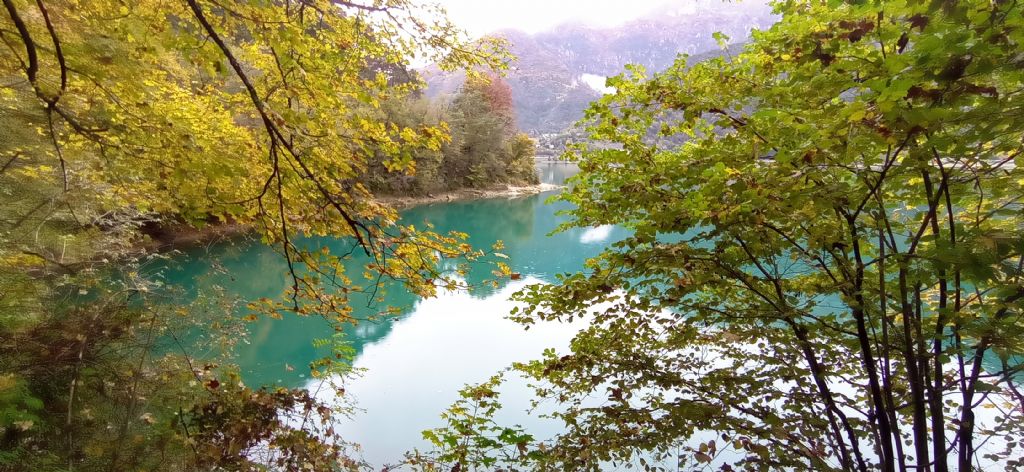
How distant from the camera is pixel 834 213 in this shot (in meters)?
2.52

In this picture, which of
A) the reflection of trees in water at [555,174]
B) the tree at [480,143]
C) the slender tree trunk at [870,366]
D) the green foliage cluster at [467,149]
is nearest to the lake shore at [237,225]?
the green foliage cluster at [467,149]

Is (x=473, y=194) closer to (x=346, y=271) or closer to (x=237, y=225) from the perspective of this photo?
(x=237, y=225)

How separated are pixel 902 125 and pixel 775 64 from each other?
44.3 inches

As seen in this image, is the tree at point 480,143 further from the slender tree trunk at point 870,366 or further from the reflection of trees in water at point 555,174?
the slender tree trunk at point 870,366

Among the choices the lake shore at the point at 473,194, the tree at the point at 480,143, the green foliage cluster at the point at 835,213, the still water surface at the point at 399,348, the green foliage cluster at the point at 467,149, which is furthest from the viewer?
the tree at the point at 480,143

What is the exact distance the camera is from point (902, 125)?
138cm

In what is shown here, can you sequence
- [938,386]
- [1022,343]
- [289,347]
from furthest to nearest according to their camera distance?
[289,347] → [938,386] → [1022,343]

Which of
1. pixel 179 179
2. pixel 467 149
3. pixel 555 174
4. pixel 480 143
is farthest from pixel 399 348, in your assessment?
pixel 555 174

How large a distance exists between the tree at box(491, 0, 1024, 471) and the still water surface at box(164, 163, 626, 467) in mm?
970

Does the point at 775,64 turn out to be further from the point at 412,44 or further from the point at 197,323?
the point at 197,323

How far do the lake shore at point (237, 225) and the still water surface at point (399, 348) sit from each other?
634 millimetres

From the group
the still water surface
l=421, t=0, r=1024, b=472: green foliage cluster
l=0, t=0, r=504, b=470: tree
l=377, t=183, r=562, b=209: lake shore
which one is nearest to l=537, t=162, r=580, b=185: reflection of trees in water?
l=377, t=183, r=562, b=209: lake shore

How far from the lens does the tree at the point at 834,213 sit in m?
1.37

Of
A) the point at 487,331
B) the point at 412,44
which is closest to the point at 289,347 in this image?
the point at 487,331
